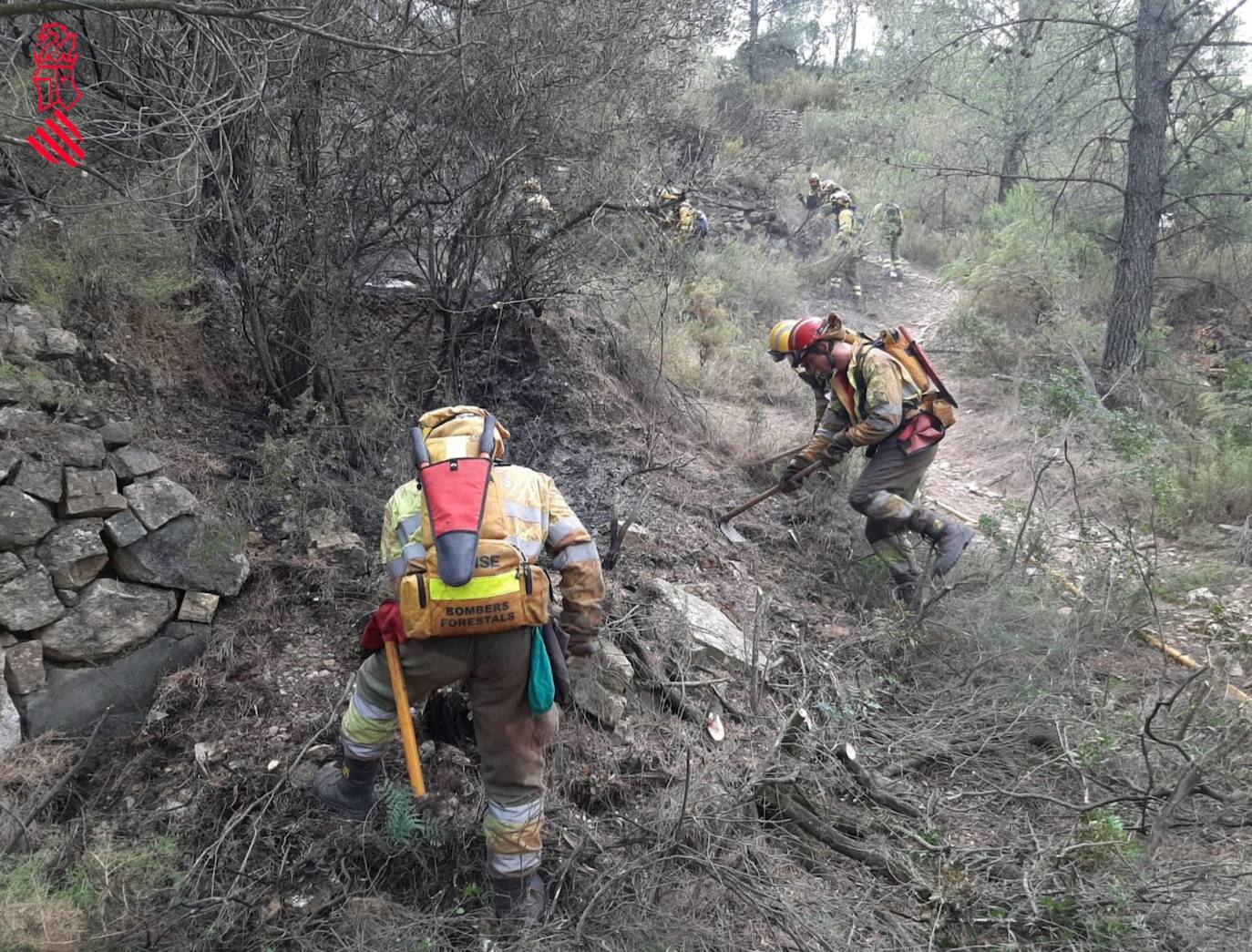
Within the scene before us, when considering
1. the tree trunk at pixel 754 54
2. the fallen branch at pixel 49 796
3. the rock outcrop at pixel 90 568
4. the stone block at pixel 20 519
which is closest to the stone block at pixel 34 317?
the rock outcrop at pixel 90 568

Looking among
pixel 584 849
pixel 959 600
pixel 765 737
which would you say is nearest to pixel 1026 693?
pixel 959 600

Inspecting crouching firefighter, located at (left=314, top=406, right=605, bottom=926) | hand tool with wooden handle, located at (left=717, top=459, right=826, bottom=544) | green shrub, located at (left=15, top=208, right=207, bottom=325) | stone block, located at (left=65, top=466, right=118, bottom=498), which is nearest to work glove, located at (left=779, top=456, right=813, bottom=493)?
hand tool with wooden handle, located at (left=717, top=459, right=826, bottom=544)

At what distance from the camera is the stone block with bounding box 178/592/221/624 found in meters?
3.49

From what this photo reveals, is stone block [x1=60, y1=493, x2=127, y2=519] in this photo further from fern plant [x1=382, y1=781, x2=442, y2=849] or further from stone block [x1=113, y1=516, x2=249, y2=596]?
fern plant [x1=382, y1=781, x2=442, y2=849]

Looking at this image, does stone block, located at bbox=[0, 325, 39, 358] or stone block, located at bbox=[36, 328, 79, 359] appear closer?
stone block, located at bbox=[0, 325, 39, 358]

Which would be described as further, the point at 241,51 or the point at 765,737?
the point at 241,51

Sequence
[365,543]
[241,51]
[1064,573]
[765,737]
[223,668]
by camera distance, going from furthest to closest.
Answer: [1064,573] < [365,543] < [241,51] < [765,737] < [223,668]

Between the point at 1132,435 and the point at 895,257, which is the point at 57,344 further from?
the point at 895,257

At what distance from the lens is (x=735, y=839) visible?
3.00 meters

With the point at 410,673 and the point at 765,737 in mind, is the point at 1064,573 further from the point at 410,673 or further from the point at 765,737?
the point at 410,673

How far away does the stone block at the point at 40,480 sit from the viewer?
318 centimetres

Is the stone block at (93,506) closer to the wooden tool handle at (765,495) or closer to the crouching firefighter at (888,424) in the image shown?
the wooden tool handle at (765,495)

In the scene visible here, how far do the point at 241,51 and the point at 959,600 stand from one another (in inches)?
196

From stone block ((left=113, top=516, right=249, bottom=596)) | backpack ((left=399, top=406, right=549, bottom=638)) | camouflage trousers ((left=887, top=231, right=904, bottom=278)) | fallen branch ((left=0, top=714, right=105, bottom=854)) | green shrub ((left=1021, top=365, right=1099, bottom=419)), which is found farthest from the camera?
camouflage trousers ((left=887, top=231, right=904, bottom=278))
